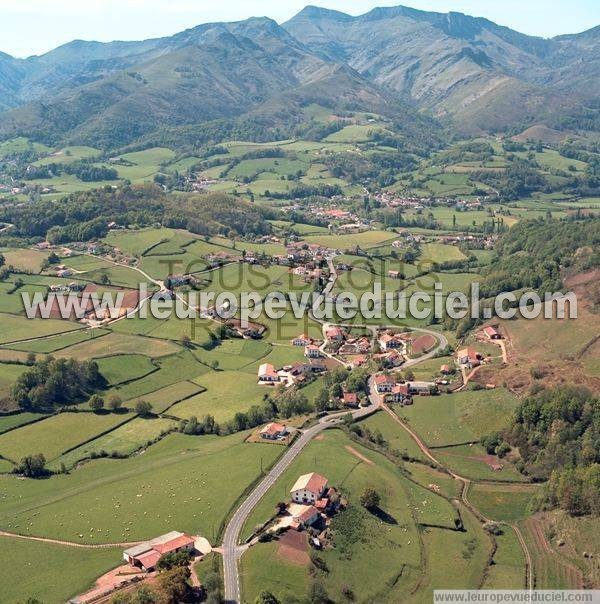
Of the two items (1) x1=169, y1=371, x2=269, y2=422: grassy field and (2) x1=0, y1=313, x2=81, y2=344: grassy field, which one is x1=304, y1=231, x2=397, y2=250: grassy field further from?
(1) x1=169, y1=371, x2=269, y2=422: grassy field

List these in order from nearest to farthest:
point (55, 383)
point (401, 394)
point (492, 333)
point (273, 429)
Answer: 1. point (273, 429)
2. point (401, 394)
3. point (55, 383)
4. point (492, 333)

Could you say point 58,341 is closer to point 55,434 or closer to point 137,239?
point 55,434

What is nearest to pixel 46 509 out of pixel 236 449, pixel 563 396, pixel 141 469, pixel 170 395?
pixel 141 469

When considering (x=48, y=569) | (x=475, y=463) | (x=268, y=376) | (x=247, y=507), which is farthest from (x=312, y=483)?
(x=268, y=376)

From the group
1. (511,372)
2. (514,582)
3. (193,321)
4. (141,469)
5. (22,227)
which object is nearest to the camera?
(514,582)

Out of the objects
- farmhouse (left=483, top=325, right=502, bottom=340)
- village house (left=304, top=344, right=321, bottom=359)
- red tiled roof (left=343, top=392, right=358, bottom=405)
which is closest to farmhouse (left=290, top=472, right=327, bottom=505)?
red tiled roof (left=343, top=392, right=358, bottom=405)

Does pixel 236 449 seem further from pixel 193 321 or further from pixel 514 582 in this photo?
pixel 193 321
